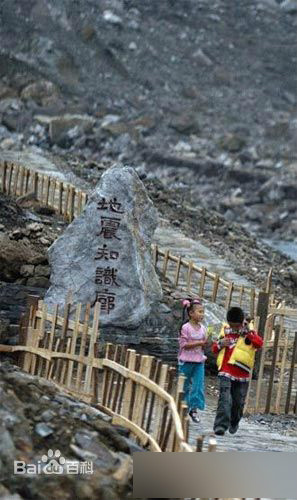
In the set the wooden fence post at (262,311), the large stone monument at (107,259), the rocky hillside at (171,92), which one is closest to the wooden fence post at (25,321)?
the large stone monument at (107,259)

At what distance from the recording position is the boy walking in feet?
26.0

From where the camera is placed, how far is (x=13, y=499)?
5.98 meters

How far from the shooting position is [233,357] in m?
7.95

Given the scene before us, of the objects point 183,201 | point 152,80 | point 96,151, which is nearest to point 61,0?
point 152,80

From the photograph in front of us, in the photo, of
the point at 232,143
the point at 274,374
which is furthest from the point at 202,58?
→ the point at 274,374

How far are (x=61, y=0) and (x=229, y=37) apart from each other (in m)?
9.07

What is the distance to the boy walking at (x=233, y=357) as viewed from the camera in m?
7.93

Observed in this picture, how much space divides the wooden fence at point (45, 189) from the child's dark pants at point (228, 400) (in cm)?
774

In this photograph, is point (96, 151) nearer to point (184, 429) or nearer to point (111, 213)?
point (111, 213)

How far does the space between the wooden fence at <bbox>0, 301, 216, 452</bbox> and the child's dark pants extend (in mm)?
702

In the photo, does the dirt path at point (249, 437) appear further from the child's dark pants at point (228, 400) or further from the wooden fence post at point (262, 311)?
the wooden fence post at point (262, 311)

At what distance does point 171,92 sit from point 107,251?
1748 inches

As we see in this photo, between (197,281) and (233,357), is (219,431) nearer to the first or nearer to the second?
(233,357)

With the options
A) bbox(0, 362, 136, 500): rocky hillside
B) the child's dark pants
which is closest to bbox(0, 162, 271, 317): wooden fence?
the child's dark pants
